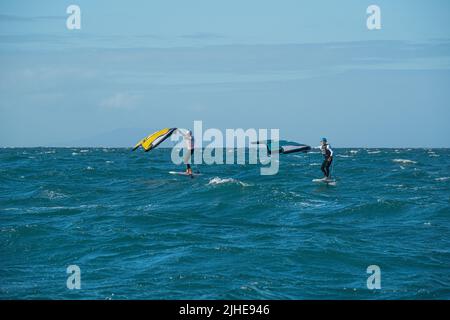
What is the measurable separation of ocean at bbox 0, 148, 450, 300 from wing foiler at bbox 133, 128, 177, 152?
136 inches

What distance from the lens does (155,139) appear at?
3422cm

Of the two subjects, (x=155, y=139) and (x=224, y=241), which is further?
(x=155, y=139)

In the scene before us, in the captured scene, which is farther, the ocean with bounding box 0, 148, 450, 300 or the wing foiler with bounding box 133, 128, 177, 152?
the wing foiler with bounding box 133, 128, 177, 152

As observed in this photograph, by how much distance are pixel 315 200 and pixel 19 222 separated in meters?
11.7

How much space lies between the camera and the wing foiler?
33.8 metres

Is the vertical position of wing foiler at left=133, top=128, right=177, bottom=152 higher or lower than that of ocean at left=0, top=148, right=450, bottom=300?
higher

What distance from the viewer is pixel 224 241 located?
59.5 feet

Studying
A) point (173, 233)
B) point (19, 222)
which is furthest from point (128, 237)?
point (19, 222)

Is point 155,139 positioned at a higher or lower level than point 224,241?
higher

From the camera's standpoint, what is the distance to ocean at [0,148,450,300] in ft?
45.9

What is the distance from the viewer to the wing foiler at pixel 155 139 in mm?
33812

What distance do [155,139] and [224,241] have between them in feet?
55.3

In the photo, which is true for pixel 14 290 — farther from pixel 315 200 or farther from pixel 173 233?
pixel 315 200

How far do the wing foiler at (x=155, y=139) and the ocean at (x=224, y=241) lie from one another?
346 cm
